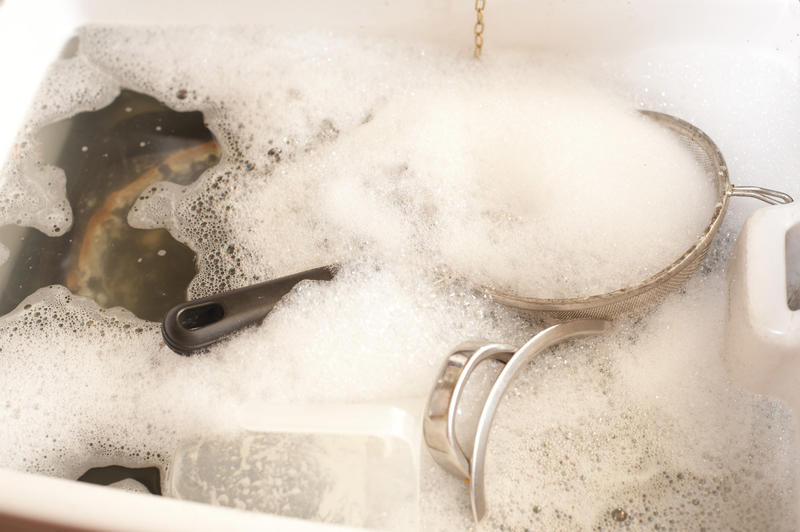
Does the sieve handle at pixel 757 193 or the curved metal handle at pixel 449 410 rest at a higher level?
the sieve handle at pixel 757 193

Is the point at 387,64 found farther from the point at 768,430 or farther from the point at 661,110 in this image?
the point at 768,430

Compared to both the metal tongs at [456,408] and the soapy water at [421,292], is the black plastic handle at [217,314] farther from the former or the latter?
the metal tongs at [456,408]

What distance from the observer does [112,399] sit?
2.35ft

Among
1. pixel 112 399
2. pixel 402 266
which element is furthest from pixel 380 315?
pixel 112 399

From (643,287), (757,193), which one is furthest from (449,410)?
(757,193)

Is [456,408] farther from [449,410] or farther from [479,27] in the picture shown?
[479,27]

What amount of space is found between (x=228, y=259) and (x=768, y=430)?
59 cm

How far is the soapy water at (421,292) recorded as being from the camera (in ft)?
2.20

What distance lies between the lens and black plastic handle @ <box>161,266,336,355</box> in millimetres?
657

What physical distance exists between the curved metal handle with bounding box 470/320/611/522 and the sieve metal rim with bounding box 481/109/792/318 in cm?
2

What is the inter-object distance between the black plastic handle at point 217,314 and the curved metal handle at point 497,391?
0.25 m

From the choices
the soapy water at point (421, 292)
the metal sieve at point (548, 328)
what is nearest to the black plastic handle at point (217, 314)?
the soapy water at point (421, 292)

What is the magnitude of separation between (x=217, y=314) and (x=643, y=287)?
42 cm

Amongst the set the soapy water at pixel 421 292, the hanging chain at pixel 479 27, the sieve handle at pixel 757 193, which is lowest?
the soapy water at pixel 421 292
